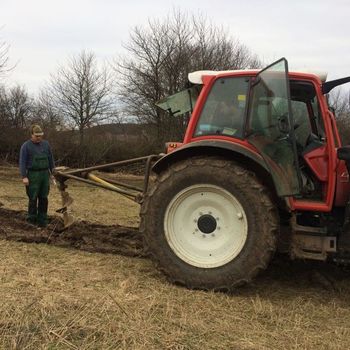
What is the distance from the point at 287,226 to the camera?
4719 mm

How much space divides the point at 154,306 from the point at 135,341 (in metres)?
0.68

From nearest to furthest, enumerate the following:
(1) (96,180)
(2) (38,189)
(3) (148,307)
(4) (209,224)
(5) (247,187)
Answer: (3) (148,307)
(5) (247,187)
(4) (209,224)
(1) (96,180)
(2) (38,189)

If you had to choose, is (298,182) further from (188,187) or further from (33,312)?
(33,312)

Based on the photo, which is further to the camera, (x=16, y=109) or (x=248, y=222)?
(x=16, y=109)

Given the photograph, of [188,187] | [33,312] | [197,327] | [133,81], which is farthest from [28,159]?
[133,81]

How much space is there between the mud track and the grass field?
258 millimetres

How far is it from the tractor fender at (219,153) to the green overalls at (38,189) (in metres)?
3.14

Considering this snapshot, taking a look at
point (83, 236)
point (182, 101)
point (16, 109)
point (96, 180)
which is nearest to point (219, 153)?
point (182, 101)

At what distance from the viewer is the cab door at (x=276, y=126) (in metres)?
4.46

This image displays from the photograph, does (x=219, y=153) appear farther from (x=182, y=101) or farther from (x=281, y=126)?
(x=182, y=101)

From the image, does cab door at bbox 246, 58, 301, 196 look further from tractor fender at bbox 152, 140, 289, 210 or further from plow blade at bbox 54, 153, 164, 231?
plow blade at bbox 54, 153, 164, 231

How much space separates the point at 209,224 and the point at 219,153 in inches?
26.2

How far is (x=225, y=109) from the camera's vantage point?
4832mm

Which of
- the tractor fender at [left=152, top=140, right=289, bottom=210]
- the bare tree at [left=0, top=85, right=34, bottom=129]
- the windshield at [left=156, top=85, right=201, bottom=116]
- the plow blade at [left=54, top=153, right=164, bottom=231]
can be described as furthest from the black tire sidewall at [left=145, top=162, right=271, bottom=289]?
the bare tree at [left=0, top=85, right=34, bottom=129]
